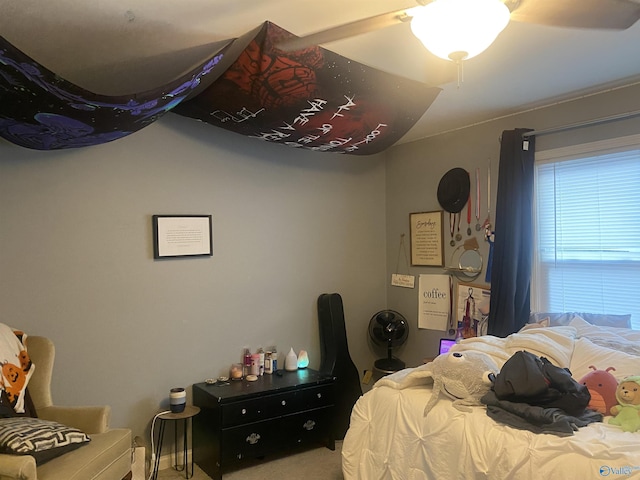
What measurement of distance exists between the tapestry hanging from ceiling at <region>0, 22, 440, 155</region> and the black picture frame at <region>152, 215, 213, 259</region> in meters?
0.68

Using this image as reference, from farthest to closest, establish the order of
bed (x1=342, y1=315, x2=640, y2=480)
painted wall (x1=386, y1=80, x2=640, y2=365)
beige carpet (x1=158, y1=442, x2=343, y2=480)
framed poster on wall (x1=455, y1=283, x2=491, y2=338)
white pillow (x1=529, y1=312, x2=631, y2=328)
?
framed poster on wall (x1=455, y1=283, x2=491, y2=338), beige carpet (x1=158, y1=442, x2=343, y2=480), painted wall (x1=386, y1=80, x2=640, y2=365), white pillow (x1=529, y1=312, x2=631, y2=328), bed (x1=342, y1=315, x2=640, y2=480)

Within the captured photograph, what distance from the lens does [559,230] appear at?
329cm

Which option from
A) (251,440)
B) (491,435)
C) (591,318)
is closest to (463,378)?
(491,435)

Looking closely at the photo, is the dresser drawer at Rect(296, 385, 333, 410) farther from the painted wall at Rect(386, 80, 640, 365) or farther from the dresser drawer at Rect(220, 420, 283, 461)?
the painted wall at Rect(386, 80, 640, 365)

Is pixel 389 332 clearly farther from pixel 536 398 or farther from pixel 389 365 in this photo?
pixel 536 398

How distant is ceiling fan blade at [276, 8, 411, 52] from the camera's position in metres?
1.59

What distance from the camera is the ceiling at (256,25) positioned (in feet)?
6.51

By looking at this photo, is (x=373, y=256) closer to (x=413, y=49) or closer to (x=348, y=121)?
(x=348, y=121)

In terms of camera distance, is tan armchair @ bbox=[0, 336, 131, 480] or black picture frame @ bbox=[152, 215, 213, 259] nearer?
tan armchair @ bbox=[0, 336, 131, 480]

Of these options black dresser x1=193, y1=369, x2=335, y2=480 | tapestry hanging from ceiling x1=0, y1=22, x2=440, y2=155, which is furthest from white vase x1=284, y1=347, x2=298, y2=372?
tapestry hanging from ceiling x1=0, y1=22, x2=440, y2=155

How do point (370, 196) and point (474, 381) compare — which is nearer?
point (474, 381)

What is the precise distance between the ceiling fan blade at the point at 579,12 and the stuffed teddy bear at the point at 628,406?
1503 mm

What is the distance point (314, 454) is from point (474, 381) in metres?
1.58

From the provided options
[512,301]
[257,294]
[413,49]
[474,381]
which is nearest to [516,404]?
[474,381]
